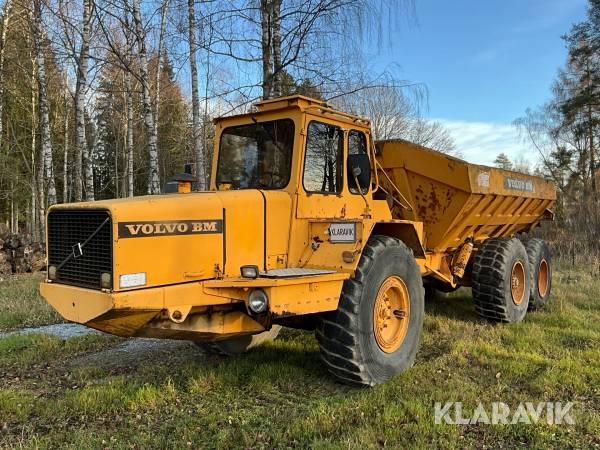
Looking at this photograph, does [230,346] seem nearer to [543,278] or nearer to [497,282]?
[497,282]

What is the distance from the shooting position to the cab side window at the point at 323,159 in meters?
4.88

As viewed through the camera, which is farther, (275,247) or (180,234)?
(275,247)

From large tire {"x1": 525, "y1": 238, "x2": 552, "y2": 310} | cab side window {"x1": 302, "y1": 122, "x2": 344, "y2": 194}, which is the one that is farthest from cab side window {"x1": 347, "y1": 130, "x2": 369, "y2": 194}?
large tire {"x1": 525, "y1": 238, "x2": 552, "y2": 310}

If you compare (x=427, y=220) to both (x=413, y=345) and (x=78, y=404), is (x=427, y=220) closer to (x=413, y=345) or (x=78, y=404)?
(x=413, y=345)

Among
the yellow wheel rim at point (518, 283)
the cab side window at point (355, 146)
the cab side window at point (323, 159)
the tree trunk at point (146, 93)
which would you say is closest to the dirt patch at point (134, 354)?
the cab side window at point (323, 159)

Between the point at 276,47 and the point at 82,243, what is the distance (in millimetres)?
5421

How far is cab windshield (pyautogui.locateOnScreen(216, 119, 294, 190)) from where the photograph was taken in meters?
4.87

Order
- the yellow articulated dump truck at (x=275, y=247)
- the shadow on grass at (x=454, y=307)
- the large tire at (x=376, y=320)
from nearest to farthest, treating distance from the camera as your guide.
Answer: the yellow articulated dump truck at (x=275, y=247) < the large tire at (x=376, y=320) < the shadow on grass at (x=454, y=307)

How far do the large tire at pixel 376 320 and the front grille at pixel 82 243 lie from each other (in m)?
1.92

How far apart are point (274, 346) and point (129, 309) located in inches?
104

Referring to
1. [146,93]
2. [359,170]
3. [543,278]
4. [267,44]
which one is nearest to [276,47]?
[267,44]

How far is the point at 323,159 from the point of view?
5.03 m

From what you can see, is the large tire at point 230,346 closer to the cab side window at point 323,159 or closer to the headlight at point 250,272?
the headlight at point 250,272

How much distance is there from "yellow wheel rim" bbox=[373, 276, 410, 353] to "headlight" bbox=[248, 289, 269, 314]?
1200mm
